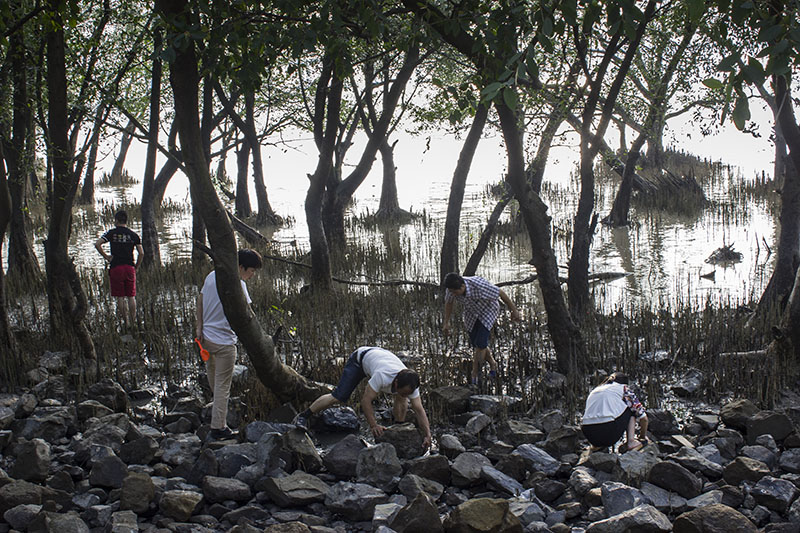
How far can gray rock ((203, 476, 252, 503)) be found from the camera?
19.5 feet

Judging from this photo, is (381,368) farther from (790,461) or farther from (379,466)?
(790,461)

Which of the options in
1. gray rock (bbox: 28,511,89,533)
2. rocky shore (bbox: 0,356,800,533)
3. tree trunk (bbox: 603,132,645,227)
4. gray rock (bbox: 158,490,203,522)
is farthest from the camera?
tree trunk (bbox: 603,132,645,227)

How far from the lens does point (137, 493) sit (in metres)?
5.75

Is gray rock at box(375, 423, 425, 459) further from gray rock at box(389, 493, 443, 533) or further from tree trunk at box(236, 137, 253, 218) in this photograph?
tree trunk at box(236, 137, 253, 218)

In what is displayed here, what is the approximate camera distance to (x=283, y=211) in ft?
88.3

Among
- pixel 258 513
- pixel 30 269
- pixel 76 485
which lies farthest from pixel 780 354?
pixel 30 269

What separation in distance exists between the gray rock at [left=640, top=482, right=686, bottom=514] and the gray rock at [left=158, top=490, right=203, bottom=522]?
315 cm

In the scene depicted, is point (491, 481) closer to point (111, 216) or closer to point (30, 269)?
point (30, 269)

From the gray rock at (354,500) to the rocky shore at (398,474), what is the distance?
0.01 metres

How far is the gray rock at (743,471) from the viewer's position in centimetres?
601

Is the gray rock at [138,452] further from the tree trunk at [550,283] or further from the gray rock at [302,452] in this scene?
the tree trunk at [550,283]

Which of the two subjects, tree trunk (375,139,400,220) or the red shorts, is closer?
the red shorts

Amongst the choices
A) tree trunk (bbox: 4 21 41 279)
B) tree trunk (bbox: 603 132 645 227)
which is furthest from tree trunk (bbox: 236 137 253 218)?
tree trunk (bbox: 603 132 645 227)

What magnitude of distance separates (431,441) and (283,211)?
20437 millimetres
